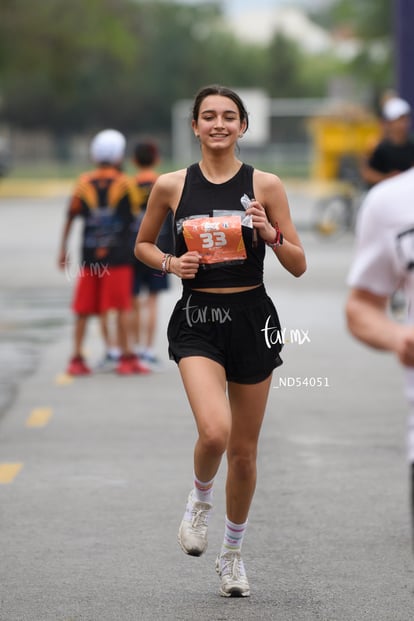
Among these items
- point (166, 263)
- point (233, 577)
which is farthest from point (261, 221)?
point (233, 577)

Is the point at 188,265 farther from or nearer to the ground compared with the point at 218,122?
nearer to the ground

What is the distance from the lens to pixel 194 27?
133 meters

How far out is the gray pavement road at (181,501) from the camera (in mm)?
5914

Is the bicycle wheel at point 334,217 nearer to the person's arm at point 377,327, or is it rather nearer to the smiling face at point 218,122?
the smiling face at point 218,122

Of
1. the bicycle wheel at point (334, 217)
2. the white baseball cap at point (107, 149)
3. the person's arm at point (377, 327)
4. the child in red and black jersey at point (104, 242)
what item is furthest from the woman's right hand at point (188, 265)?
the bicycle wheel at point (334, 217)

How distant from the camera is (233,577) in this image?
5.95 meters

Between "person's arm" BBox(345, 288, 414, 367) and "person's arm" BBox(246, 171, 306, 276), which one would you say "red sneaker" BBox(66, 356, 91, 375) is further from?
"person's arm" BBox(345, 288, 414, 367)

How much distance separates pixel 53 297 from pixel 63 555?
11954mm

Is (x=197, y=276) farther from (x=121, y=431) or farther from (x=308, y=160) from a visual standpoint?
(x=308, y=160)

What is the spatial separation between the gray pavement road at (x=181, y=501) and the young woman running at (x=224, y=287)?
0.34 meters

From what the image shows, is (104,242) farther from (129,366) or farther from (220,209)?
(220,209)

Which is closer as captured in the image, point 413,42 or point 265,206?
point 265,206

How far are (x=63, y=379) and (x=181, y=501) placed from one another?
14.5ft

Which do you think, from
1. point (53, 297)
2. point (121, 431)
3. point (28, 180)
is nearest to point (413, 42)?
point (53, 297)
